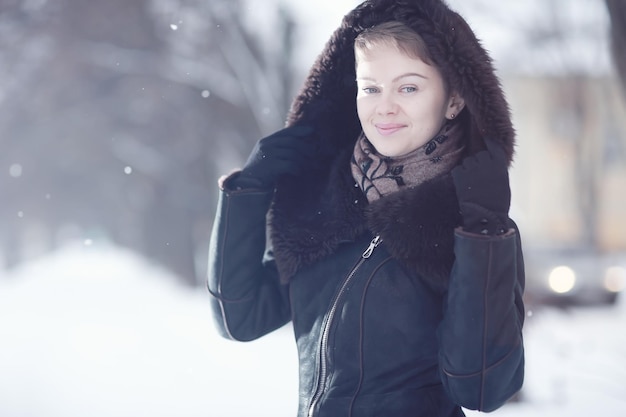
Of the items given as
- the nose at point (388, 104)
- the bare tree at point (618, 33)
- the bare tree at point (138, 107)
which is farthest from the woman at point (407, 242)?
the bare tree at point (138, 107)

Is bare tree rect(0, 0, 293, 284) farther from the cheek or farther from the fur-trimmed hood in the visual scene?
the cheek

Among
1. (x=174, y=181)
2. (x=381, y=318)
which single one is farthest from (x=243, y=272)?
(x=174, y=181)

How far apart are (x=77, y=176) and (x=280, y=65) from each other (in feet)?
37.1

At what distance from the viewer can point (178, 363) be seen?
6.30m

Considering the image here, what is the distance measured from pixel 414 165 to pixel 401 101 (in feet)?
0.55

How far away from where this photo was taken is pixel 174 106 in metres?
12.5

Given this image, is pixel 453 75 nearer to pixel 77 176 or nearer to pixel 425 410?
Result: pixel 425 410

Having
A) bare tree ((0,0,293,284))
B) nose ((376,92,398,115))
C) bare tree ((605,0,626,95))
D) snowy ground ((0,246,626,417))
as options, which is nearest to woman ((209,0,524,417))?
nose ((376,92,398,115))

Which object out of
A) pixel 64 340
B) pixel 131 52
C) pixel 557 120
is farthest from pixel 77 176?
pixel 557 120

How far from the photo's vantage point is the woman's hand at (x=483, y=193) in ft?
4.96

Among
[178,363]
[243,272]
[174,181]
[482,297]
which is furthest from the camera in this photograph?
[174,181]

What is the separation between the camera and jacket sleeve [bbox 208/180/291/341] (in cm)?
197

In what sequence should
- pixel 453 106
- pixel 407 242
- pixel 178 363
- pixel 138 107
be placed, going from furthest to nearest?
pixel 138 107 → pixel 178 363 → pixel 453 106 → pixel 407 242

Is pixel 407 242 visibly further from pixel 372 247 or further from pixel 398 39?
pixel 398 39
